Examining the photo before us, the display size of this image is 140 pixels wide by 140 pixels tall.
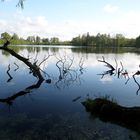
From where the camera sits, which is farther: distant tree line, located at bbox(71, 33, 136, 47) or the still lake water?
distant tree line, located at bbox(71, 33, 136, 47)

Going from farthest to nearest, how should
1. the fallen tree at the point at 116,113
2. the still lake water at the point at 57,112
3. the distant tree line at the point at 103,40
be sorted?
the distant tree line at the point at 103,40 < the fallen tree at the point at 116,113 < the still lake water at the point at 57,112

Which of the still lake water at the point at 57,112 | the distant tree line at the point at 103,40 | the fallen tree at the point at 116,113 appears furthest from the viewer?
the distant tree line at the point at 103,40

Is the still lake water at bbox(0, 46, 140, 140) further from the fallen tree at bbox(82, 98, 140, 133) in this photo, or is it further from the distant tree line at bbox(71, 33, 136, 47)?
the distant tree line at bbox(71, 33, 136, 47)

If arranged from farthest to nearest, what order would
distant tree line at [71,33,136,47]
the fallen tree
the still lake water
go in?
distant tree line at [71,33,136,47] → the fallen tree → the still lake water

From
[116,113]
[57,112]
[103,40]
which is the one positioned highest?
[103,40]

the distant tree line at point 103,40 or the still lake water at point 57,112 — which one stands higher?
the distant tree line at point 103,40

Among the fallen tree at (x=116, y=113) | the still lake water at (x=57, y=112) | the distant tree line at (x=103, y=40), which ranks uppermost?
the distant tree line at (x=103, y=40)

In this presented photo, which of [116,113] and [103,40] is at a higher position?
[103,40]

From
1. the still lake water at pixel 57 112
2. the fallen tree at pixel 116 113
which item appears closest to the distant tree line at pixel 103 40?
the still lake water at pixel 57 112

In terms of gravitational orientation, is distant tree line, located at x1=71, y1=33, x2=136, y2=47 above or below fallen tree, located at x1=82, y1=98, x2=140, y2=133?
above

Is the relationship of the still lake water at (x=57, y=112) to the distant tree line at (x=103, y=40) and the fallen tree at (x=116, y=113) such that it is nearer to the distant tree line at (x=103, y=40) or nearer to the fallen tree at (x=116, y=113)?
the fallen tree at (x=116, y=113)

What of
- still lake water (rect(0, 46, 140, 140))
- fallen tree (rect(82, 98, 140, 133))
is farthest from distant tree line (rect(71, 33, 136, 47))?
fallen tree (rect(82, 98, 140, 133))

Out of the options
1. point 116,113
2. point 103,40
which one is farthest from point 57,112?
point 103,40

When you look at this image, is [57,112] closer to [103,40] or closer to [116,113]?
[116,113]
